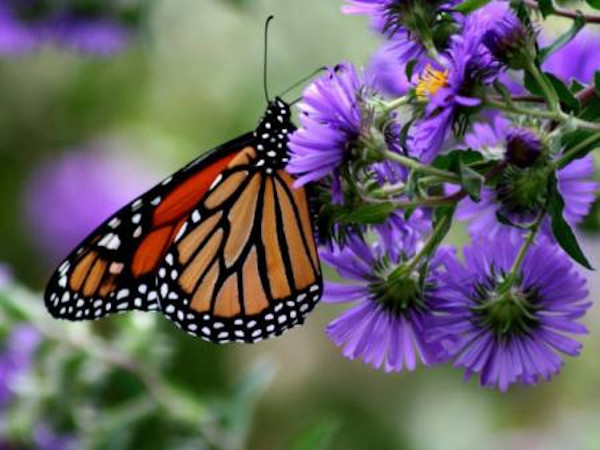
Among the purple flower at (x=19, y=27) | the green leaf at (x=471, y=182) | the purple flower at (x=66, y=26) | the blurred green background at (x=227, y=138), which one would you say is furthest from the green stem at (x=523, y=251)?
the purple flower at (x=19, y=27)

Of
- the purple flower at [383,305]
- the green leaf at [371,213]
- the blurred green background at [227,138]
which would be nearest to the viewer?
the green leaf at [371,213]

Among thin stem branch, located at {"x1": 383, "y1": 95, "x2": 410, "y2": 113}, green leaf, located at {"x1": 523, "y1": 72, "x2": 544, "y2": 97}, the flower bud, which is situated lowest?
thin stem branch, located at {"x1": 383, "y1": 95, "x2": 410, "y2": 113}

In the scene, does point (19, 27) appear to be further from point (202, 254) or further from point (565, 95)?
point (565, 95)

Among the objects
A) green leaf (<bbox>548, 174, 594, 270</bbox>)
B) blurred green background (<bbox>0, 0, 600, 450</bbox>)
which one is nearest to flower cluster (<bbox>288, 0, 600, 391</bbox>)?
green leaf (<bbox>548, 174, 594, 270</bbox>)

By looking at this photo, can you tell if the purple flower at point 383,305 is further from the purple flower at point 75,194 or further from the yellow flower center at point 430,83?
the purple flower at point 75,194

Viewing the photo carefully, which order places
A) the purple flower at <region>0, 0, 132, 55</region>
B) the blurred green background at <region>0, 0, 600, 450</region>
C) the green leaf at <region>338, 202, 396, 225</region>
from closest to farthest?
the green leaf at <region>338, 202, 396, 225</region> → the purple flower at <region>0, 0, 132, 55</region> → the blurred green background at <region>0, 0, 600, 450</region>

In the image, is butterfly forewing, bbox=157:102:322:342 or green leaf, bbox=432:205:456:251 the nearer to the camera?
green leaf, bbox=432:205:456:251

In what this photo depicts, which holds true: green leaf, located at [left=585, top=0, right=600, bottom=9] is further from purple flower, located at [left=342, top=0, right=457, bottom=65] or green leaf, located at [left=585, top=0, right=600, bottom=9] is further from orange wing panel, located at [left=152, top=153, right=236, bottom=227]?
orange wing panel, located at [left=152, top=153, right=236, bottom=227]
